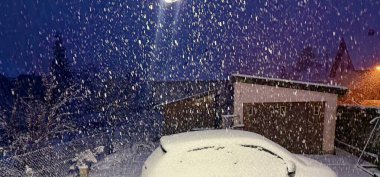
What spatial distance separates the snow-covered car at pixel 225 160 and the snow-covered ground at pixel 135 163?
4017 mm

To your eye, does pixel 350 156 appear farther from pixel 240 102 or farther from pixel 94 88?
pixel 94 88

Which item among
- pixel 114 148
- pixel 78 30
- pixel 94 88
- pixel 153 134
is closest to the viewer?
pixel 114 148

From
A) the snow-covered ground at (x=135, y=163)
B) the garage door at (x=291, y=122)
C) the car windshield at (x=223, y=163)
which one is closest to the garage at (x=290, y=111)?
the garage door at (x=291, y=122)

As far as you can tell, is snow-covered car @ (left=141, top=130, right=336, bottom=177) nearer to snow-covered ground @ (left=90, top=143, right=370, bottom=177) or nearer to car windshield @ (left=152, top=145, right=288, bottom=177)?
car windshield @ (left=152, top=145, right=288, bottom=177)

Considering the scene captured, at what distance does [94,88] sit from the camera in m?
29.8

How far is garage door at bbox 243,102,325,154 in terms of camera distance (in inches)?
496

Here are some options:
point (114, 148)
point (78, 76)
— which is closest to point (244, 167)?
point (114, 148)

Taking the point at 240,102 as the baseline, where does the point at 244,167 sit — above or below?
below

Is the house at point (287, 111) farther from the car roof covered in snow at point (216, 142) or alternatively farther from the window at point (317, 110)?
the car roof covered in snow at point (216, 142)

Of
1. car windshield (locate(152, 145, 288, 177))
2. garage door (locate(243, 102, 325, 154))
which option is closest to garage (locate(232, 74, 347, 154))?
garage door (locate(243, 102, 325, 154))

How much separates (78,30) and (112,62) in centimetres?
6982

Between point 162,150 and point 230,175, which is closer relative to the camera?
point 230,175

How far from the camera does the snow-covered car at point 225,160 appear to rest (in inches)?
234

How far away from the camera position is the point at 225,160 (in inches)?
239
